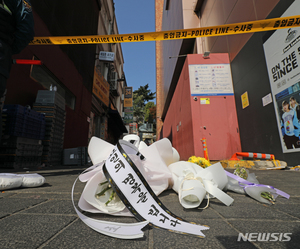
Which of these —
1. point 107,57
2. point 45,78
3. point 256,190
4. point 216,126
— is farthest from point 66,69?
point 256,190

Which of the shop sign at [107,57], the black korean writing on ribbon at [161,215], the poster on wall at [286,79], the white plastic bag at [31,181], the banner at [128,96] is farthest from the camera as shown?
the banner at [128,96]

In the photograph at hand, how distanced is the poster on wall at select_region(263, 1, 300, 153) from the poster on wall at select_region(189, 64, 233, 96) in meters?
1.97

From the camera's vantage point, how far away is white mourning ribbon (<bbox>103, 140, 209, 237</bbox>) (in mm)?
845

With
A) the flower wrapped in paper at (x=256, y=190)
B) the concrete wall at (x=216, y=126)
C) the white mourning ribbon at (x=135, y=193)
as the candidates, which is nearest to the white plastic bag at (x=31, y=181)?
the white mourning ribbon at (x=135, y=193)

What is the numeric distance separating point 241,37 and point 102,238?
21.1ft

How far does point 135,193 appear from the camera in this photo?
0.93m

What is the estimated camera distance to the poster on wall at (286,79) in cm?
324

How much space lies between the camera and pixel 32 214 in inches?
37.8

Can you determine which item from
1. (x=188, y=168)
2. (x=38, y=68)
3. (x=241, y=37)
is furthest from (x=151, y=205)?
(x=241, y=37)

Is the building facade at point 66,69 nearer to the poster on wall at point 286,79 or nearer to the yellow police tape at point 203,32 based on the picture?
the yellow police tape at point 203,32

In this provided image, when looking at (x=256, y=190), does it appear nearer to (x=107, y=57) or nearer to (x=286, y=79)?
(x=286, y=79)

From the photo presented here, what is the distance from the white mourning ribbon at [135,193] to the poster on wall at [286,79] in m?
3.72

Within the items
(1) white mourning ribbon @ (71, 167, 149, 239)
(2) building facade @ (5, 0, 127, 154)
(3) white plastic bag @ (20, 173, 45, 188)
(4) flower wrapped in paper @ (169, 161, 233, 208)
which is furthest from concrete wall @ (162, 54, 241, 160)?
(1) white mourning ribbon @ (71, 167, 149, 239)

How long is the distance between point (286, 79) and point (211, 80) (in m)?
2.75
